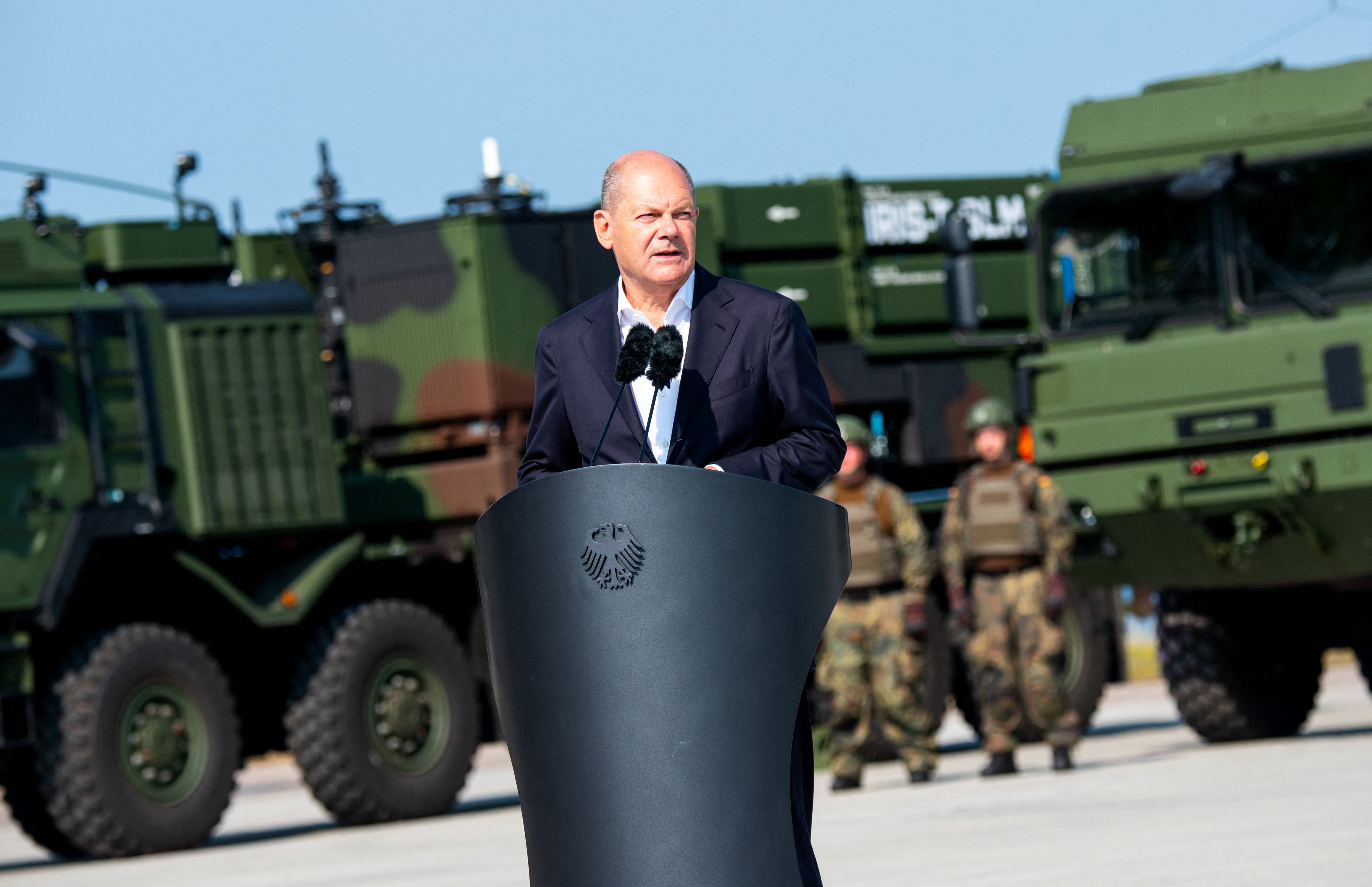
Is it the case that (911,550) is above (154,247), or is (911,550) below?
below

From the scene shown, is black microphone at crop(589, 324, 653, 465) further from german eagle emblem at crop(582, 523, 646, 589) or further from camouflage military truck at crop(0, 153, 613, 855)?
camouflage military truck at crop(0, 153, 613, 855)

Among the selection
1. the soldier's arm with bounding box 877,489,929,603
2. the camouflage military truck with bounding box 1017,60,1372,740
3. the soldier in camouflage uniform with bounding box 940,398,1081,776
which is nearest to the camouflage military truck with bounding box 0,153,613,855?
the soldier's arm with bounding box 877,489,929,603

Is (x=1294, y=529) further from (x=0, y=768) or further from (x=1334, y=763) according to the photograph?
(x=0, y=768)

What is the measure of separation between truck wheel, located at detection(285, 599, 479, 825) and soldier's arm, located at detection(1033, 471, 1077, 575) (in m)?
3.35

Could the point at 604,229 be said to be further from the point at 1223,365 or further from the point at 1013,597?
the point at 1013,597


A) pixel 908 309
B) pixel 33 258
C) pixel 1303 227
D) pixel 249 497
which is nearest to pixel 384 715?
pixel 249 497

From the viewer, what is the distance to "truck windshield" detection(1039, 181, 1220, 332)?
489 inches

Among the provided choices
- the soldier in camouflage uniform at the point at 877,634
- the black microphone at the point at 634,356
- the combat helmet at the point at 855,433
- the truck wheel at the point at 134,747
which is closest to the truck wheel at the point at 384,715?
the truck wheel at the point at 134,747

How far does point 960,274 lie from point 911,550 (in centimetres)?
173

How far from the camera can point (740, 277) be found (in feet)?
49.6

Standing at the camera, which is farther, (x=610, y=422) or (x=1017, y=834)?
(x=1017, y=834)

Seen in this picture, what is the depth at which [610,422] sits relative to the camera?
12.3ft

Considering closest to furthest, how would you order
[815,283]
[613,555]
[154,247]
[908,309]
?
[613,555], [154,247], [815,283], [908,309]

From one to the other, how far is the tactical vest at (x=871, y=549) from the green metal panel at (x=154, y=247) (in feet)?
13.4
